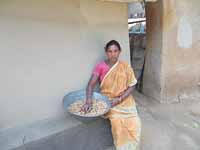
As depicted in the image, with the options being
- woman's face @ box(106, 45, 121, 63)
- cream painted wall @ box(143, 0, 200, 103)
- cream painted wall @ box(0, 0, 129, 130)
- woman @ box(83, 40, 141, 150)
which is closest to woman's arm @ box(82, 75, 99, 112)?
woman @ box(83, 40, 141, 150)

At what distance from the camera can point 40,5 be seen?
2064mm

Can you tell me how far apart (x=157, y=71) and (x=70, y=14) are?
1.75 metres

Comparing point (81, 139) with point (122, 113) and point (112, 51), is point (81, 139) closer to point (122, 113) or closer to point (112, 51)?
point (122, 113)

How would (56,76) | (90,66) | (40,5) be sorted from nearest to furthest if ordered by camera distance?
1. (40,5)
2. (56,76)
3. (90,66)

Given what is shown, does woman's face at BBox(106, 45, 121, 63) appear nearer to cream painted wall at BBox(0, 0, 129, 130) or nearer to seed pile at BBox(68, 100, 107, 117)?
cream painted wall at BBox(0, 0, 129, 130)

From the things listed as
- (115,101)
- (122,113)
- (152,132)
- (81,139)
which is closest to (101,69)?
(115,101)

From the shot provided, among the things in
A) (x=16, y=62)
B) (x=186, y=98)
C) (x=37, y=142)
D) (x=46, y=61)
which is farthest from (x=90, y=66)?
(x=186, y=98)

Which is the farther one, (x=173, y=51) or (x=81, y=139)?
(x=173, y=51)

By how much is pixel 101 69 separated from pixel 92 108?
1.39ft

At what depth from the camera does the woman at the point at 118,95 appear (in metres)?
2.18

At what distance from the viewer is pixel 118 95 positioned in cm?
235

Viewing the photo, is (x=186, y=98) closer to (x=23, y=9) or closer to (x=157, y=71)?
(x=157, y=71)

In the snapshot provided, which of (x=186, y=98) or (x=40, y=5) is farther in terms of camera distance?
(x=186, y=98)

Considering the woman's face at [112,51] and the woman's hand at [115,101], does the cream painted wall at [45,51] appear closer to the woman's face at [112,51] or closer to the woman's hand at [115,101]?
the woman's face at [112,51]
